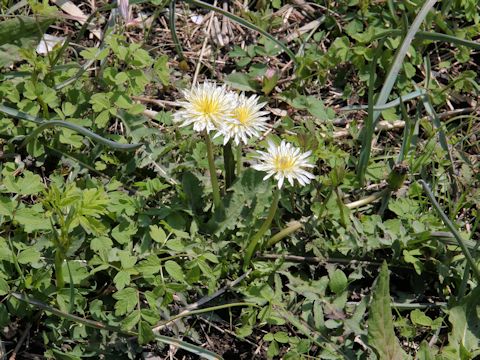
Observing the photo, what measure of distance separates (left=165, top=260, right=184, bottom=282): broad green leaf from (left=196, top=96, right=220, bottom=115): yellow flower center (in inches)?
18.9

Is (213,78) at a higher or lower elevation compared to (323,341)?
higher

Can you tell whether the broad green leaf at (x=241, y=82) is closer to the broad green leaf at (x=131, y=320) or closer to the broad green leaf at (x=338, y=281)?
the broad green leaf at (x=338, y=281)

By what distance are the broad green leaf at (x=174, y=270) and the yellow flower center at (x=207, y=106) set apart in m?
0.48

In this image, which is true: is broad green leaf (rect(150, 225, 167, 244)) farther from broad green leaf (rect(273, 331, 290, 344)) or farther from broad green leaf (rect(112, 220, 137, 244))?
broad green leaf (rect(273, 331, 290, 344))

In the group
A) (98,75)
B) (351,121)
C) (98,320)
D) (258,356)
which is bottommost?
(258,356)

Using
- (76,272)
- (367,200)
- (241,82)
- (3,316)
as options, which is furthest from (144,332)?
(241,82)

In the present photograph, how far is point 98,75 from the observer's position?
2795 millimetres

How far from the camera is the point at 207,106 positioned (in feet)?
7.36

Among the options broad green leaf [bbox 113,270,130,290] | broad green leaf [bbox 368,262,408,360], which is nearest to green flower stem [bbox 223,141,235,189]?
broad green leaf [bbox 113,270,130,290]

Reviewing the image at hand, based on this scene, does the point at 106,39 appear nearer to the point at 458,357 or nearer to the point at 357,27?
the point at 357,27

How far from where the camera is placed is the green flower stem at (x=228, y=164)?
94.8 inches

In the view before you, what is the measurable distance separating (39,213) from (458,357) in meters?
1.42

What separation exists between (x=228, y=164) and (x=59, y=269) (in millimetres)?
670

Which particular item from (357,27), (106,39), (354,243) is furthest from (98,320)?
(357,27)
